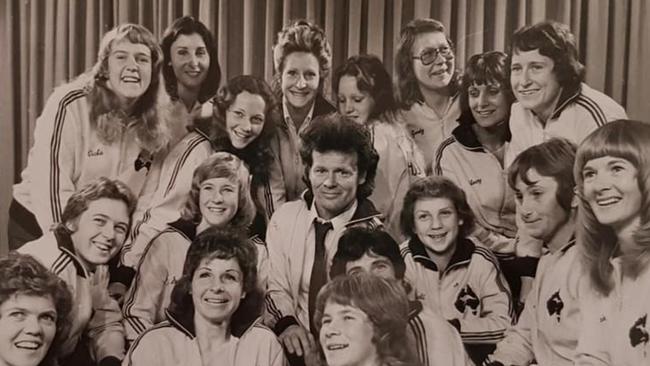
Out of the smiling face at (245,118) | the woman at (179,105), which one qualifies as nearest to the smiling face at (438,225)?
the smiling face at (245,118)

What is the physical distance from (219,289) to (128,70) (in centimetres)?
59

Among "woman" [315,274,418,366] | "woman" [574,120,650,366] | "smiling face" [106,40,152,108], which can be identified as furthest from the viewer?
"smiling face" [106,40,152,108]

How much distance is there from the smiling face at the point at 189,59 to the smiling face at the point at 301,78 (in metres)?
0.21

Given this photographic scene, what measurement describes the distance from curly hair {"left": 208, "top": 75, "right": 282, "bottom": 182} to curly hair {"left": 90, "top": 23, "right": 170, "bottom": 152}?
142mm

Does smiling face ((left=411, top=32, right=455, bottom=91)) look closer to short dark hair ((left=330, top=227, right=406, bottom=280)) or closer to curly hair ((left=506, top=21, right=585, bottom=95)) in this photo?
curly hair ((left=506, top=21, right=585, bottom=95))

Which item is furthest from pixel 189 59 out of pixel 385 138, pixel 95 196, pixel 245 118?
pixel 385 138

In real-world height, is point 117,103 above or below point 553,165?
above

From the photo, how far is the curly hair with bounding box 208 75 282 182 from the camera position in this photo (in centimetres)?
220

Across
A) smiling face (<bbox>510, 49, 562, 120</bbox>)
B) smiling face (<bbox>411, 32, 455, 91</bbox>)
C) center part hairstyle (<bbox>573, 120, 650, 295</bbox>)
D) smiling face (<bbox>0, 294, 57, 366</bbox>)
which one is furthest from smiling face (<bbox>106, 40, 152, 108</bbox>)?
center part hairstyle (<bbox>573, 120, 650, 295</bbox>)

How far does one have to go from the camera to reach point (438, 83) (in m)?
2.16

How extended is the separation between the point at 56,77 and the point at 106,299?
22.6 inches

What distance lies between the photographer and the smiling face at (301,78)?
219cm

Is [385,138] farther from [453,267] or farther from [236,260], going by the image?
[236,260]

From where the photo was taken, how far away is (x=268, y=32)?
2.20m
